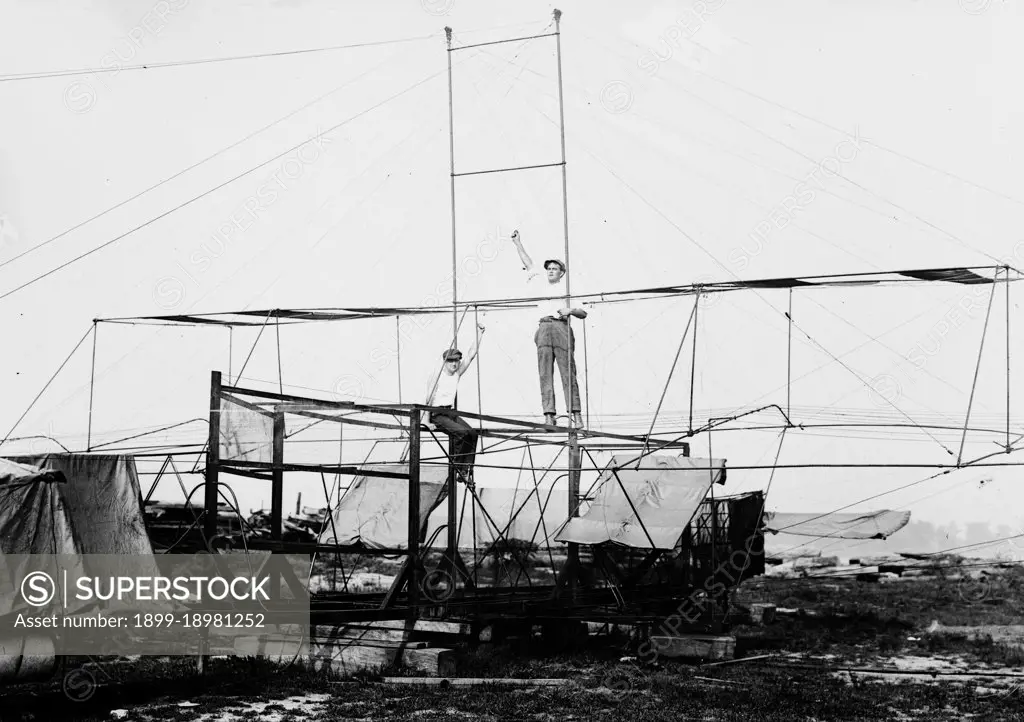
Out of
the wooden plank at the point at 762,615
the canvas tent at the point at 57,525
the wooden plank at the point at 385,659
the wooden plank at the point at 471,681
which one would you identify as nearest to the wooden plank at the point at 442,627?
the wooden plank at the point at 385,659

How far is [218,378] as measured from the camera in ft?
48.1

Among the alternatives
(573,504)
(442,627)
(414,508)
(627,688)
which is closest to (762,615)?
(573,504)

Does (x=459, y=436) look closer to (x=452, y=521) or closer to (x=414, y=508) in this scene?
(x=452, y=521)

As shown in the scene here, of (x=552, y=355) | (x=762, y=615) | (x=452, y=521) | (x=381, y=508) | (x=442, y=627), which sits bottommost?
A: (x=762, y=615)

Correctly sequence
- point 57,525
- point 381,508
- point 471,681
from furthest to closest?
1. point 381,508
2. point 471,681
3. point 57,525

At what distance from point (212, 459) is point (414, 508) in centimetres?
295

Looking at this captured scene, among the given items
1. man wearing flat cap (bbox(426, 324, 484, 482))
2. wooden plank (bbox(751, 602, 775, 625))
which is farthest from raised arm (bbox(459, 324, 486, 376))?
wooden plank (bbox(751, 602, 775, 625))

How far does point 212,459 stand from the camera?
14.5 meters

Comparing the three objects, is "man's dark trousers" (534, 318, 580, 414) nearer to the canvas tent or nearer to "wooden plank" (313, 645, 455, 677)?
"wooden plank" (313, 645, 455, 677)

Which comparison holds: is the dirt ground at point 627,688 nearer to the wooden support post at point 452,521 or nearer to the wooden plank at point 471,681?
the wooden plank at point 471,681

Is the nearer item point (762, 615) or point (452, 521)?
point (452, 521)

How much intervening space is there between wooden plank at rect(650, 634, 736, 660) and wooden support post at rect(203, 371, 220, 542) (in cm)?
752

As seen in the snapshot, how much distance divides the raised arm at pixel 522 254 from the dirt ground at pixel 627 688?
6688 mm

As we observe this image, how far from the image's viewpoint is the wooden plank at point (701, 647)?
16734mm
